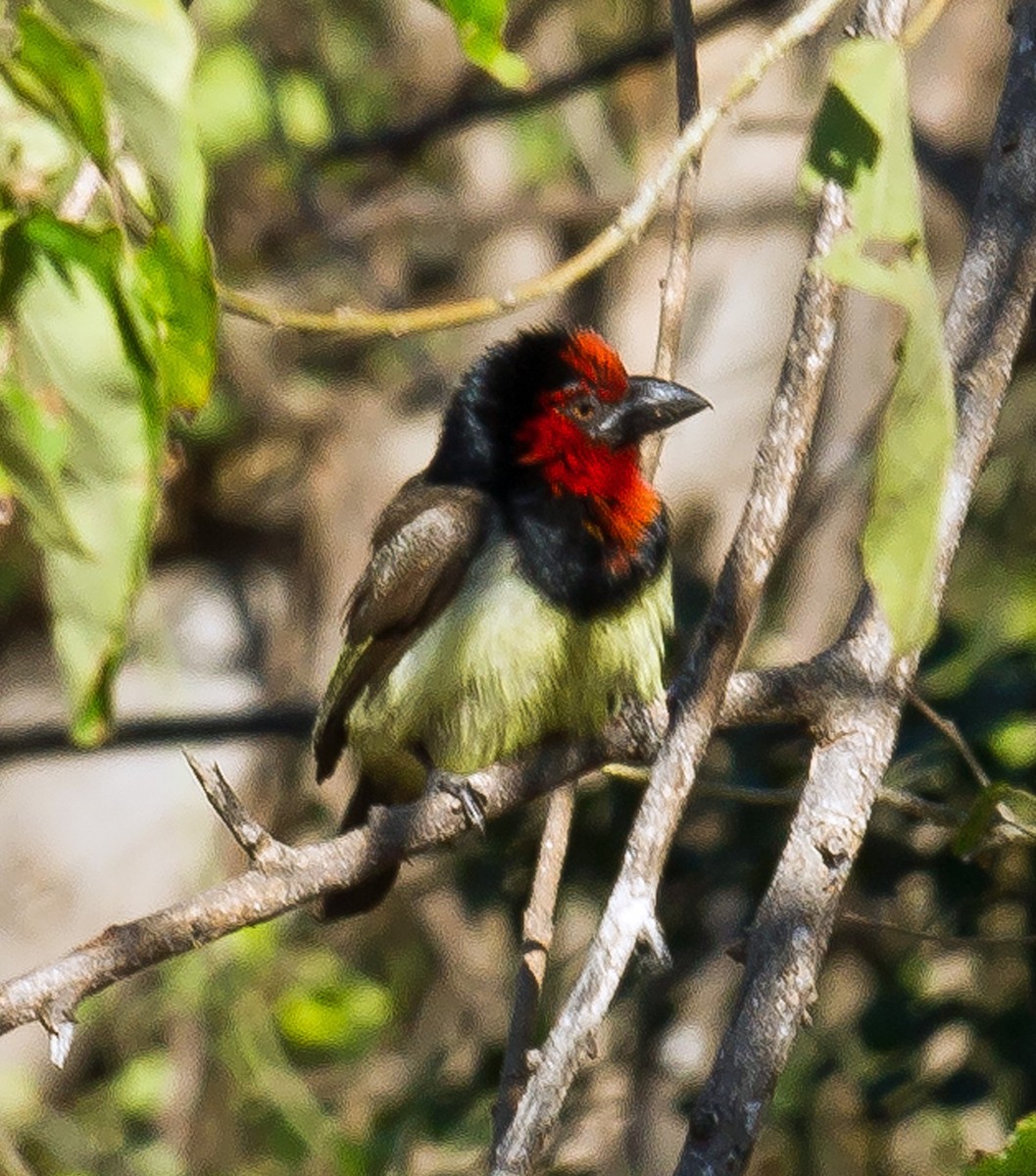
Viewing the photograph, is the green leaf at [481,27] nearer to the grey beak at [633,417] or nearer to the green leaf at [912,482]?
the green leaf at [912,482]

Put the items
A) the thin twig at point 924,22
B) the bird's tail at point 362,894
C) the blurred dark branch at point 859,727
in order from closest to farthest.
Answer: the blurred dark branch at point 859,727 < the thin twig at point 924,22 < the bird's tail at point 362,894

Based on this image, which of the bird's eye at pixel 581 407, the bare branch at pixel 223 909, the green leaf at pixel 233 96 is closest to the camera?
the bare branch at pixel 223 909

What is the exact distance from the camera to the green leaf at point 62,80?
3.36 feet

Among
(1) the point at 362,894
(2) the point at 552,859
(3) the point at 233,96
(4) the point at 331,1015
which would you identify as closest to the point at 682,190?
(2) the point at 552,859

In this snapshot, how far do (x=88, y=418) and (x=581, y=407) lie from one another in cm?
224

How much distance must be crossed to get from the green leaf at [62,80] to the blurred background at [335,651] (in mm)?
2029

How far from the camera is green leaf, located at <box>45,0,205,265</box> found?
102cm

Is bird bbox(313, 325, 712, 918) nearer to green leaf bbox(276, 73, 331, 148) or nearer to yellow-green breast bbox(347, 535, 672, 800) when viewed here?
yellow-green breast bbox(347, 535, 672, 800)

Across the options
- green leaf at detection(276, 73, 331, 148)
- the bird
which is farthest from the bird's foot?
green leaf at detection(276, 73, 331, 148)

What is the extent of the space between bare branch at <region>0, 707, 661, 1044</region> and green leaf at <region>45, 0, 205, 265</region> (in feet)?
2.95

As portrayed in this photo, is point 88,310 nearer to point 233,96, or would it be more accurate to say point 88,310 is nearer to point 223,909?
point 223,909

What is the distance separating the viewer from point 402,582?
314 cm

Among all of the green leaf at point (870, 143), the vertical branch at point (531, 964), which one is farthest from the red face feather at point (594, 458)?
the green leaf at point (870, 143)

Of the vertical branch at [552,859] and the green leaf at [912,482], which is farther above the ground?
the green leaf at [912,482]
